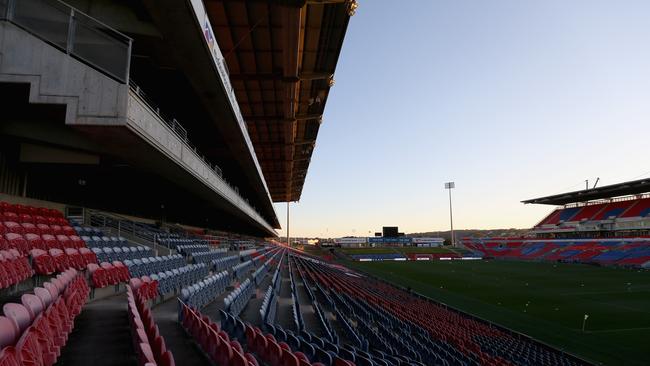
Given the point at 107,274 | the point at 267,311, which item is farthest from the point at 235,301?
the point at 107,274

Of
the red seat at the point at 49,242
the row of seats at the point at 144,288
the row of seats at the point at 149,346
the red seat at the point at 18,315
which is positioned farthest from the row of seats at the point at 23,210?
the red seat at the point at 18,315

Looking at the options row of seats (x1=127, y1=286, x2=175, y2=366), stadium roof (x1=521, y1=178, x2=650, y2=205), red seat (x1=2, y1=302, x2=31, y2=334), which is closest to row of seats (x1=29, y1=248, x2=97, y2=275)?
row of seats (x1=127, y1=286, x2=175, y2=366)

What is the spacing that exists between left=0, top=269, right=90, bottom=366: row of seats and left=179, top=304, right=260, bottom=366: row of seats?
1498mm

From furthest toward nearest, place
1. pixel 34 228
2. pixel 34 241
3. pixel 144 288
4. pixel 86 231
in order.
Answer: pixel 86 231 → pixel 34 228 → pixel 34 241 → pixel 144 288

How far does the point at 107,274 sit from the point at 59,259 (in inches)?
35.3

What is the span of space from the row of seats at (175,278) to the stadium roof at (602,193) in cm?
5401

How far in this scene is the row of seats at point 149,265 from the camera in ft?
31.3

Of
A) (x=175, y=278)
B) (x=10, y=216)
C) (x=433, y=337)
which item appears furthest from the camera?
(x=433, y=337)

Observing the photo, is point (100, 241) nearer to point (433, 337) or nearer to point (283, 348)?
point (283, 348)

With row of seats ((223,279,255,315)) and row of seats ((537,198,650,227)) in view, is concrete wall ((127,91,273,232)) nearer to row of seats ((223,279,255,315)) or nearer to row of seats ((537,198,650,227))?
row of seats ((223,279,255,315))

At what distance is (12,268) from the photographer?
5977 mm

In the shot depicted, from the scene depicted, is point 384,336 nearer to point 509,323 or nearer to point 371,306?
point 371,306

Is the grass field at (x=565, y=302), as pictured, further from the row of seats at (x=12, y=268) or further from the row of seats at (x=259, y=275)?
the row of seats at (x=12, y=268)

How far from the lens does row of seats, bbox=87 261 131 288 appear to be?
301 inches
